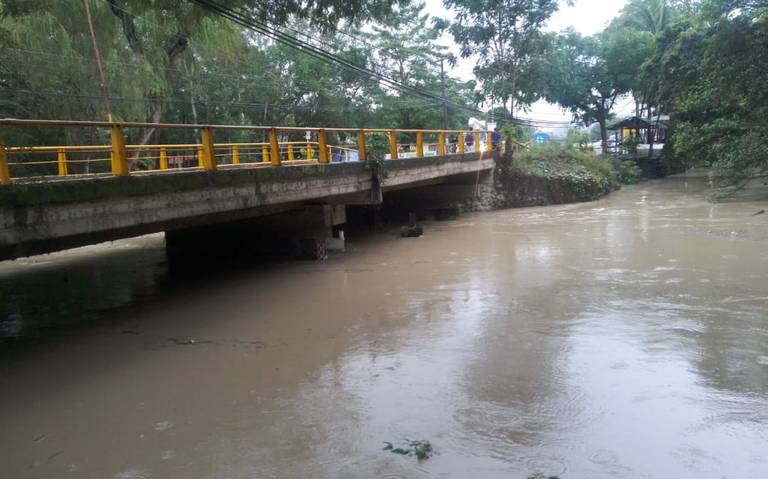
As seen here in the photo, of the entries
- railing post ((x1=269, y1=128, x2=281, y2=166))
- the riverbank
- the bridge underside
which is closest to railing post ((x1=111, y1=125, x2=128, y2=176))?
the bridge underside

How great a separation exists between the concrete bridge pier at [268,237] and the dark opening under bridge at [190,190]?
0.11 ft

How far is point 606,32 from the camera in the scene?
125 feet

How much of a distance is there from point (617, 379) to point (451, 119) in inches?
1160

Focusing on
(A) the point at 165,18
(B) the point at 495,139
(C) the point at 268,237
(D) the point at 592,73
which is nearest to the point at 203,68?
(B) the point at 495,139

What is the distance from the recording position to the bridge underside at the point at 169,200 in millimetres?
6868

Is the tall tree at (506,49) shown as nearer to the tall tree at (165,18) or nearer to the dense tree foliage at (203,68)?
the dense tree foliage at (203,68)

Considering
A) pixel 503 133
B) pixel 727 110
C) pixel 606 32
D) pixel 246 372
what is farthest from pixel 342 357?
pixel 606 32

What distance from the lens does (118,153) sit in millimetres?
7758

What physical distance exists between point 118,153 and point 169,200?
1278 mm

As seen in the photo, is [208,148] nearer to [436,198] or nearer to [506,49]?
[436,198]

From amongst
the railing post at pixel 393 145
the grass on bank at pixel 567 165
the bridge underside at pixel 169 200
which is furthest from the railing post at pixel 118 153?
the grass on bank at pixel 567 165

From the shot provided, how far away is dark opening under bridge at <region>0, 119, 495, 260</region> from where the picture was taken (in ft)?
22.7

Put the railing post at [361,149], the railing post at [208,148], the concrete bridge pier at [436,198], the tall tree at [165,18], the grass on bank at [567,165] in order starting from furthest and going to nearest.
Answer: the grass on bank at [567,165] < the concrete bridge pier at [436,198] < the railing post at [361,149] < the railing post at [208,148] < the tall tree at [165,18]

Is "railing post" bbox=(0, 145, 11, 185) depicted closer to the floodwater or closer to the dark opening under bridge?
the dark opening under bridge
